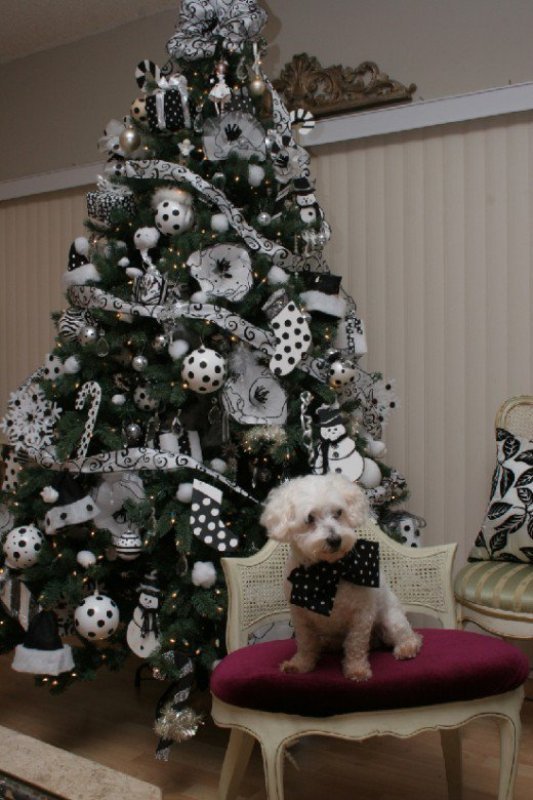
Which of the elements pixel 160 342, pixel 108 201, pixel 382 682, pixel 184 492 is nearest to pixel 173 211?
pixel 108 201

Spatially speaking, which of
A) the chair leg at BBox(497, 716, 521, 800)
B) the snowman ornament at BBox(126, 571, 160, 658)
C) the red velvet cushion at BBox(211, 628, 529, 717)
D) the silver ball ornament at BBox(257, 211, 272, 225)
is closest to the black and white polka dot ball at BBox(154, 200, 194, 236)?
the silver ball ornament at BBox(257, 211, 272, 225)

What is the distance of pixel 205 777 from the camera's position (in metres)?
2.26

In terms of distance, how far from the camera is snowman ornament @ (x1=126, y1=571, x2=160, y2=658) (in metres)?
2.38

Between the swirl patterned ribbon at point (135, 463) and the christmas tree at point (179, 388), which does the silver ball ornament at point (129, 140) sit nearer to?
the christmas tree at point (179, 388)

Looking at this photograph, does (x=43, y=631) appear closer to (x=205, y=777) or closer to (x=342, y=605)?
(x=205, y=777)

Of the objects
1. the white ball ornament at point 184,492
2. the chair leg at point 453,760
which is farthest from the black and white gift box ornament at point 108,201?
the chair leg at point 453,760

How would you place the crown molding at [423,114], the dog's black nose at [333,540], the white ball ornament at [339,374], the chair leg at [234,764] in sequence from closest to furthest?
1. the dog's black nose at [333,540]
2. the chair leg at [234,764]
3. the white ball ornament at [339,374]
4. the crown molding at [423,114]

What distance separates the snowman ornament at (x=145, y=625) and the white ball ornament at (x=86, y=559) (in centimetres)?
18

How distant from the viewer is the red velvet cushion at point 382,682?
158 centimetres

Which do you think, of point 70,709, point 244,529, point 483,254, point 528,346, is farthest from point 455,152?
point 70,709

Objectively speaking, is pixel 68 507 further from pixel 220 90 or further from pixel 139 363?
pixel 220 90

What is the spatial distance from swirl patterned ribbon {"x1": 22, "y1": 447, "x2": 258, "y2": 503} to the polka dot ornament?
0.37 metres

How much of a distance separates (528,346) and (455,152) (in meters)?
0.78

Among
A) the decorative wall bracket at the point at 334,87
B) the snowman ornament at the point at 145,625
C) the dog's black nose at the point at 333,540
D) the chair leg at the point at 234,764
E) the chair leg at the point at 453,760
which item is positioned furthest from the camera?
the decorative wall bracket at the point at 334,87
